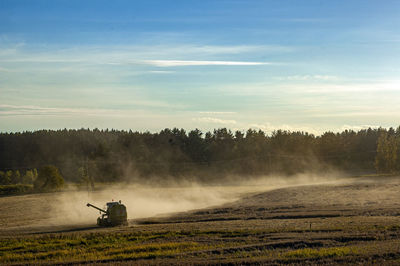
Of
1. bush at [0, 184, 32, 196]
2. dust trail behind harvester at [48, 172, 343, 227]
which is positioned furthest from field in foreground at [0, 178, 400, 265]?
bush at [0, 184, 32, 196]

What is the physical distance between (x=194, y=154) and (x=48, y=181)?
62.9 m

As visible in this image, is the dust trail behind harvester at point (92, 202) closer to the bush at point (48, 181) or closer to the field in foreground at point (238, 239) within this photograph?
the field in foreground at point (238, 239)

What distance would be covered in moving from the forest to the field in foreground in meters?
70.7

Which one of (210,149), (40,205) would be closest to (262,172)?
(210,149)

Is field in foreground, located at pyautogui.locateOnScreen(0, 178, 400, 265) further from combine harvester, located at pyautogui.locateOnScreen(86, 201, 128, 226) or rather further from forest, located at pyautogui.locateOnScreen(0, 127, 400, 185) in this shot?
forest, located at pyautogui.locateOnScreen(0, 127, 400, 185)

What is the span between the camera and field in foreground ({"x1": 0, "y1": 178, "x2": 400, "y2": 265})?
25.2m

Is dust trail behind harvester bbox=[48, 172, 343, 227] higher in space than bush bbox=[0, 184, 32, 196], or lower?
lower

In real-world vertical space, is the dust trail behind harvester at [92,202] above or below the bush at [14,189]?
below

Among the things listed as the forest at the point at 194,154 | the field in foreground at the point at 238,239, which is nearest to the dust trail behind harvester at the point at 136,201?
the field in foreground at the point at 238,239

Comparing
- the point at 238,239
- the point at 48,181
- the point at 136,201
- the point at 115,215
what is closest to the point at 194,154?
the point at 48,181

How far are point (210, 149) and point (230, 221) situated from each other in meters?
110

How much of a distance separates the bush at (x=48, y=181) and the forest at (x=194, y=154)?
1667 centimetres

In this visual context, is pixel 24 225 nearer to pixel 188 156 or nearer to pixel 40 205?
pixel 40 205

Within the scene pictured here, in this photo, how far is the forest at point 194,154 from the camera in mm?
130750
